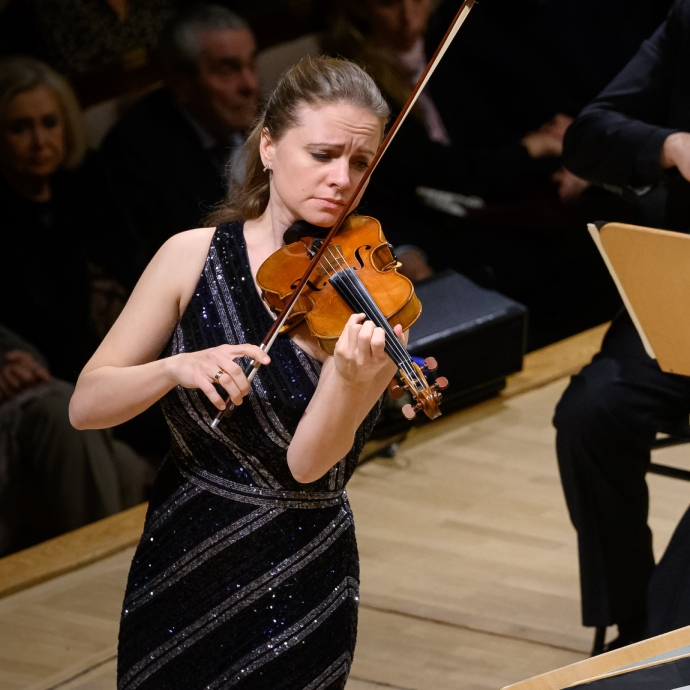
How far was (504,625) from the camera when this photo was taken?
8.62 ft

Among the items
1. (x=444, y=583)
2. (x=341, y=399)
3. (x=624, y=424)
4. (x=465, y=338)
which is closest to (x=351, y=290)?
(x=341, y=399)

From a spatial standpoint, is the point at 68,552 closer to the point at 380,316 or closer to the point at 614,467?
the point at 614,467

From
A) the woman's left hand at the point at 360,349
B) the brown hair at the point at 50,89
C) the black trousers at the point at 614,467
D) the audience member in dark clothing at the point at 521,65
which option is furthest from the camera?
the audience member in dark clothing at the point at 521,65

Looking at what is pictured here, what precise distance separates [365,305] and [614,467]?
3.40ft

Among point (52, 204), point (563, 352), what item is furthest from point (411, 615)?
point (563, 352)

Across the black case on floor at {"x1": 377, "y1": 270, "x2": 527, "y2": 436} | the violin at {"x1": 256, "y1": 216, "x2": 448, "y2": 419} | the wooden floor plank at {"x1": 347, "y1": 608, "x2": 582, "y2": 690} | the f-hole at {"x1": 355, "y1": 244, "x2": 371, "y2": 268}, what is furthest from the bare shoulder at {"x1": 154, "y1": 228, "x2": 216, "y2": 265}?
the black case on floor at {"x1": 377, "y1": 270, "x2": 527, "y2": 436}

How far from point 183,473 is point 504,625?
1189mm

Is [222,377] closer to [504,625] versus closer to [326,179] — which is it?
[326,179]

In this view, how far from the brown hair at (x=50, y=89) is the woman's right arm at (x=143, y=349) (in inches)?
51.3

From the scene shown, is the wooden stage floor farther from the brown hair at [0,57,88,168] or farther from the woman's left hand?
the woman's left hand

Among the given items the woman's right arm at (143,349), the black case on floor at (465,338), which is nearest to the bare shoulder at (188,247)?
the woman's right arm at (143,349)

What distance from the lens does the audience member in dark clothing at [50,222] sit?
112 inches

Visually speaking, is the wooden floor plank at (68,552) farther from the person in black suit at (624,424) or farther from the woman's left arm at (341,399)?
the woman's left arm at (341,399)

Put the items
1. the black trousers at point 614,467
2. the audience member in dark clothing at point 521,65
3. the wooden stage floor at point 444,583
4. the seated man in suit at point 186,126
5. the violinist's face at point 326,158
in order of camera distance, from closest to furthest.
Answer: the violinist's face at point 326,158 < the black trousers at point 614,467 < the wooden stage floor at point 444,583 < the seated man in suit at point 186,126 < the audience member in dark clothing at point 521,65
